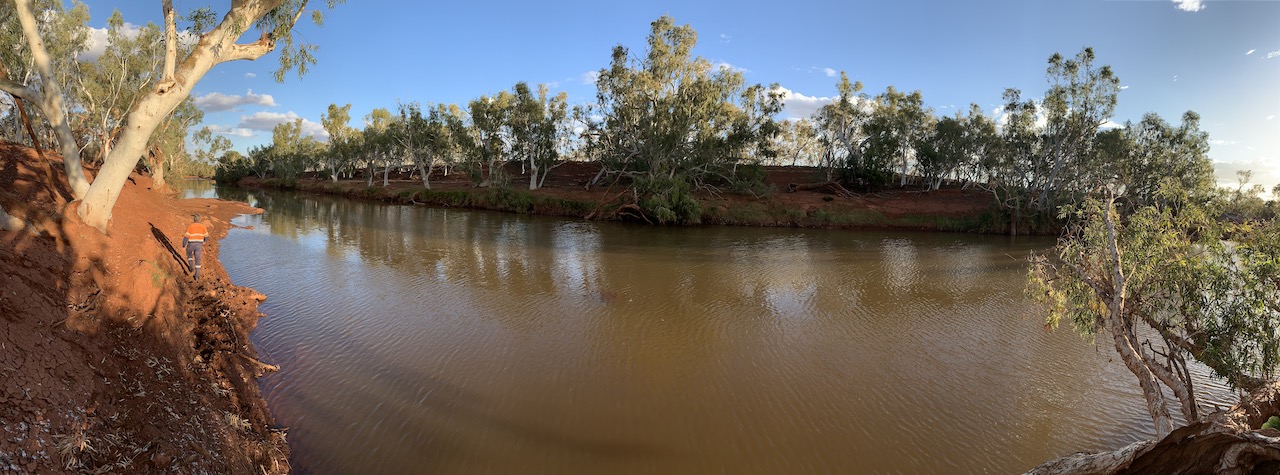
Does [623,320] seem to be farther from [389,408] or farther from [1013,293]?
[1013,293]

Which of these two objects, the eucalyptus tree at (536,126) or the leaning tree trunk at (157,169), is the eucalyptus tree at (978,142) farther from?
the leaning tree trunk at (157,169)

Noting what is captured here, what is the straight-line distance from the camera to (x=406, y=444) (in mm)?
5980

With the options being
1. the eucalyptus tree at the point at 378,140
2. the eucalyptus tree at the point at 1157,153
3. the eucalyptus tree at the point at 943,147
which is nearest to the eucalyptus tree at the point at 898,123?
the eucalyptus tree at the point at 943,147

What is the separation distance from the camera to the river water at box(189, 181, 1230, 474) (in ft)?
20.2

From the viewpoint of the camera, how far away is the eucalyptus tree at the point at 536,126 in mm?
43000

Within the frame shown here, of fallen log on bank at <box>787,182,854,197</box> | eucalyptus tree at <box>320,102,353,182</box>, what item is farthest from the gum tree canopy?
eucalyptus tree at <box>320,102,353,182</box>

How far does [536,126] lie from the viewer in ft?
144

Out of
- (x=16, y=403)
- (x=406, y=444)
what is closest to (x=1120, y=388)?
(x=406, y=444)

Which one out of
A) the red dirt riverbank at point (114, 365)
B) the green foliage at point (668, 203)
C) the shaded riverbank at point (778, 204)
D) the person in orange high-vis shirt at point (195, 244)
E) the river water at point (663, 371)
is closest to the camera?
the red dirt riverbank at point (114, 365)

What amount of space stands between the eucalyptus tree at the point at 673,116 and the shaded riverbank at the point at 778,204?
9.12 ft

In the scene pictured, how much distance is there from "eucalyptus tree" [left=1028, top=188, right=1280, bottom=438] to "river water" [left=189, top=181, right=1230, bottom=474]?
1979mm

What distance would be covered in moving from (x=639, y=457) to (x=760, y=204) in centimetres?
3395

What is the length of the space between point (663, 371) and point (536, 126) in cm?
3849

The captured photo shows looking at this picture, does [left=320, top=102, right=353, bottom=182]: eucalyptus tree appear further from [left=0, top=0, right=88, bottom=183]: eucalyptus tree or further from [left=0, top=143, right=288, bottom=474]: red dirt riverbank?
[left=0, top=143, right=288, bottom=474]: red dirt riverbank
